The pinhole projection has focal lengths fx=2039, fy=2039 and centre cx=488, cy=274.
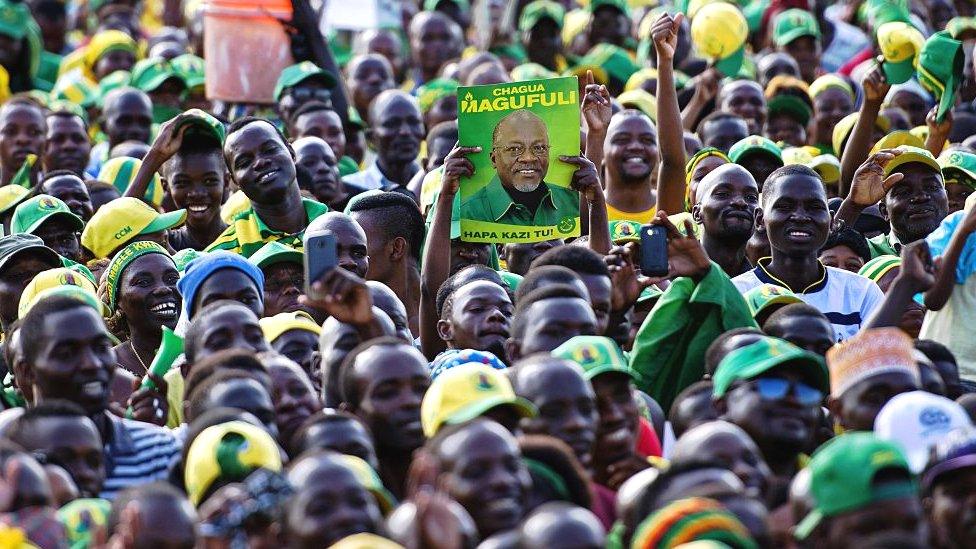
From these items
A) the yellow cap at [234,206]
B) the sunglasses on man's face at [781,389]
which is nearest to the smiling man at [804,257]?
the sunglasses on man's face at [781,389]

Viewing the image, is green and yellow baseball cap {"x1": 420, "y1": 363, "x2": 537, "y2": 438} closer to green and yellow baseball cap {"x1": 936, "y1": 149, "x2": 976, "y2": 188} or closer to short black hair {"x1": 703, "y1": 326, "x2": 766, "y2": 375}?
short black hair {"x1": 703, "y1": 326, "x2": 766, "y2": 375}

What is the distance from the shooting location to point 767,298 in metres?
7.46

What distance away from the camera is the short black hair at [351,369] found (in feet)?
20.8

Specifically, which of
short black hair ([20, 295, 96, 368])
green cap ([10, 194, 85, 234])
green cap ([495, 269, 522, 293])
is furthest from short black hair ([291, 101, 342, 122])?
short black hair ([20, 295, 96, 368])

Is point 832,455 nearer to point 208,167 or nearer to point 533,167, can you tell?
point 533,167

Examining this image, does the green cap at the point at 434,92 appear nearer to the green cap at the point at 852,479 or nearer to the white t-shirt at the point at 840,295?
the white t-shirt at the point at 840,295

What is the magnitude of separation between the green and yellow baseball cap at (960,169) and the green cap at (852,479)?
4186 mm

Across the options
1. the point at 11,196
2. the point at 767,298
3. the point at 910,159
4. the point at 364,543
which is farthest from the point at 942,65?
the point at 364,543

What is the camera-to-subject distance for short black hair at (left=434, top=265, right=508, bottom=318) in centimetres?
771

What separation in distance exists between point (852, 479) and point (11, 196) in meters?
5.56

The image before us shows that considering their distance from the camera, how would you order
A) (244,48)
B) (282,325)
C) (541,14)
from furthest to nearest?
(541,14) < (244,48) < (282,325)

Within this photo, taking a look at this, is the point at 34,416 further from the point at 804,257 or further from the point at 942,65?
the point at 942,65

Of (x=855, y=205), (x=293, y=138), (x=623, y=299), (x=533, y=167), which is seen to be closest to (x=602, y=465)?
(x=623, y=299)

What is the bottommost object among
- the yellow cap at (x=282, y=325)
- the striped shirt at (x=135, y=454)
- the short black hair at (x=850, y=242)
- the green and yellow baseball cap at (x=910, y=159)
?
the striped shirt at (x=135, y=454)
